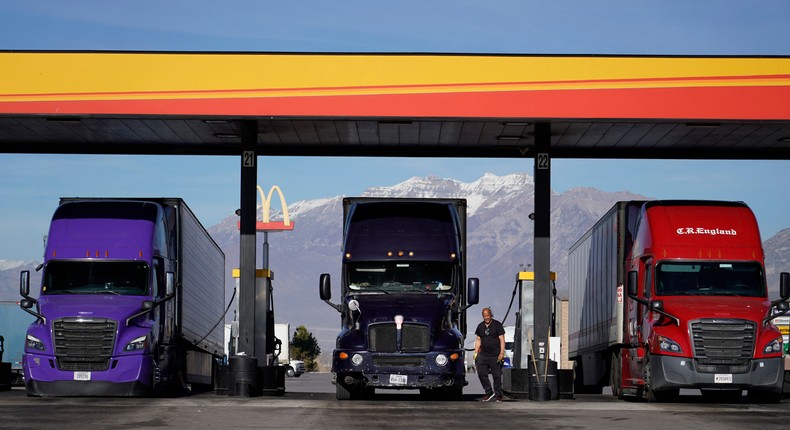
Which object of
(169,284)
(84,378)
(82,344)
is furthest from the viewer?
(169,284)

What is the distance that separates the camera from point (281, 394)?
29.1 metres

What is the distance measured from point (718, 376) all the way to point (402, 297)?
5.99m

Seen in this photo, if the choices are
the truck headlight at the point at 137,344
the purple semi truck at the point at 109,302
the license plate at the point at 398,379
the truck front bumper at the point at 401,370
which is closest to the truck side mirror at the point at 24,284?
the purple semi truck at the point at 109,302

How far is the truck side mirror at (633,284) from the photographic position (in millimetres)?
25125

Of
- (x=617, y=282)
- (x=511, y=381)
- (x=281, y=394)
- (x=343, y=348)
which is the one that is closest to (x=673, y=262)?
(x=617, y=282)

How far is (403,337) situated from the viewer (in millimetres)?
24188

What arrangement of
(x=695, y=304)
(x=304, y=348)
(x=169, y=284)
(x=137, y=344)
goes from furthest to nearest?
1. (x=304, y=348)
2. (x=169, y=284)
3. (x=137, y=344)
4. (x=695, y=304)

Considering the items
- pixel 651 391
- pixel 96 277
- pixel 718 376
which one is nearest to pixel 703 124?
pixel 718 376

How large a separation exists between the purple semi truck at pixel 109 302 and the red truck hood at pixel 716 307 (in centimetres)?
1001

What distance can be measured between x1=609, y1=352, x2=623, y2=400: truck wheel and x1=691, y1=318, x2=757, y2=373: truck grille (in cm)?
334

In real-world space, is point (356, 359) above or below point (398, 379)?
above

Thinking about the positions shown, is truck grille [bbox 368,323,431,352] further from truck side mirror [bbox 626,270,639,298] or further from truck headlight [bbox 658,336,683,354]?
truck headlight [bbox 658,336,683,354]

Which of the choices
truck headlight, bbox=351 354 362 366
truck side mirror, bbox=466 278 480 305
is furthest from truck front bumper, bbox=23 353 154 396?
truck side mirror, bbox=466 278 480 305

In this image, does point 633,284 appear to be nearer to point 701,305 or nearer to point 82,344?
point 701,305
